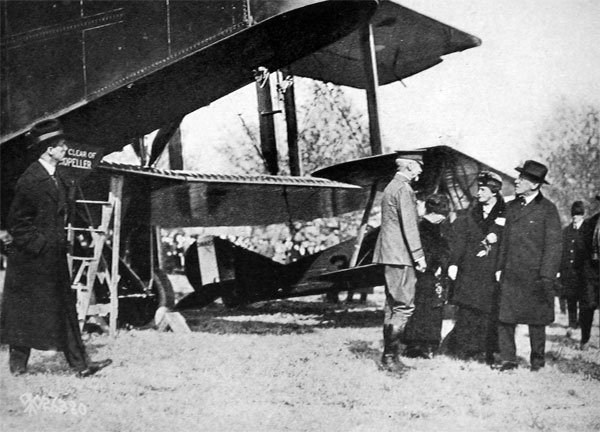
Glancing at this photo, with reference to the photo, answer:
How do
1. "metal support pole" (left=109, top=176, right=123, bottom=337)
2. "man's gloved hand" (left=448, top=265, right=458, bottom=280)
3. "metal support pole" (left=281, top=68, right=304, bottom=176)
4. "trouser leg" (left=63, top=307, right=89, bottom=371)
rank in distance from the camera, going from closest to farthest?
1. "trouser leg" (left=63, top=307, right=89, bottom=371)
2. "man's gloved hand" (left=448, top=265, right=458, bottom=280)
3. "metal support pole" (left=109, top=176, right=123, bottom=337)
4. "metal support pole" (left=281, top=68, right=304, bottom=176)

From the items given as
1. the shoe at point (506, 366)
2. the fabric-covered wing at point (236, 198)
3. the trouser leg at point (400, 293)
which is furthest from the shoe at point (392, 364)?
the fabric-covered wing at point (236, 198)

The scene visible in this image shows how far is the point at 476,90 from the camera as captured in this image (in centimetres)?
372

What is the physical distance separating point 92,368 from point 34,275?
693 millimetres

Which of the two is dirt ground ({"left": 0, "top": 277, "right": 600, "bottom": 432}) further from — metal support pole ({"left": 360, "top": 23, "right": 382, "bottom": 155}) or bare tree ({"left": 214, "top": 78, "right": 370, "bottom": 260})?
bare tree ({"left": 214, "top": 78, "right": 370, "bottom": 260})

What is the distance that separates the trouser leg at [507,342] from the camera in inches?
151

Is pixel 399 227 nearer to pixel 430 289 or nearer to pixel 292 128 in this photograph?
pixel 430 289

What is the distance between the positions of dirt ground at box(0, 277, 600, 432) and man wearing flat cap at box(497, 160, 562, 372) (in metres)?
0.28

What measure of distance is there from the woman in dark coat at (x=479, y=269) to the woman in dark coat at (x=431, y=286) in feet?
0.33

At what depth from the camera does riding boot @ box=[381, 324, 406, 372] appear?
12.8ft

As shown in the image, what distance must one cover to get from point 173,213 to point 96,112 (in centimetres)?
169

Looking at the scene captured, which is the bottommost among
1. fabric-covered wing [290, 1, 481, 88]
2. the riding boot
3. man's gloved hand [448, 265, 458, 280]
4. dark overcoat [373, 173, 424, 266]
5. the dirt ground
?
the dirt ground

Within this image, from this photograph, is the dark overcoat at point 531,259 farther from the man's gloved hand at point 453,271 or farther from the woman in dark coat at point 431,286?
the woman in dark coat at point 431,286

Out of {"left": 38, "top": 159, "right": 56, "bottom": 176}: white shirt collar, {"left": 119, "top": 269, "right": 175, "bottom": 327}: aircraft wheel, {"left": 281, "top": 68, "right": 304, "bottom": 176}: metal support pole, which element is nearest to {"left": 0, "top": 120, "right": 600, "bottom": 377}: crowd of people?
{"left": 38, "top": 159, "right": 56, "bottom": 176}: white shirt collar

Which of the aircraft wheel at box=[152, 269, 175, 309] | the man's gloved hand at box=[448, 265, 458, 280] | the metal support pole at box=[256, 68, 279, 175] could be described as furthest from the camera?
the aircraft wheel at box=[152, 269, 175, 309]
